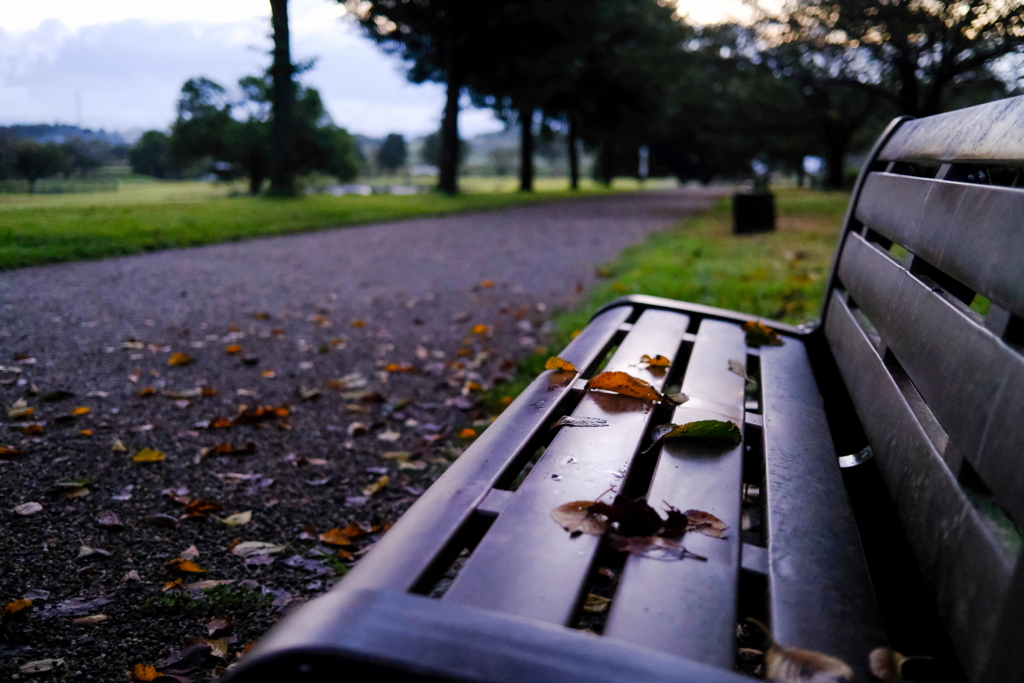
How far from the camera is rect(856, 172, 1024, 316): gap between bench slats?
98 centimetres

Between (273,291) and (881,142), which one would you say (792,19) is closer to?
(273,291)

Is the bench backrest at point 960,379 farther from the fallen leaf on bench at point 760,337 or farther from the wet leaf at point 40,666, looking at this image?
the wet leaf at point 40,666

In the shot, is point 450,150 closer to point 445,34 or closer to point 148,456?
point 445,34

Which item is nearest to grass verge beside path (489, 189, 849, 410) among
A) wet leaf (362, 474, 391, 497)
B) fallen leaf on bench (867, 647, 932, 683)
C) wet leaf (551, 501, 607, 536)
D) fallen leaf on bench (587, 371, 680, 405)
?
wet leaf (362, 474, 391, 497)

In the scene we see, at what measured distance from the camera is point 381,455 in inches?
123

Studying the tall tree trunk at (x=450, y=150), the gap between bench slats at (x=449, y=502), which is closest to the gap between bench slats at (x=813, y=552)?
the gap between bench slats at (x=449, y=502)

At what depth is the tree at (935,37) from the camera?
2.07 metres

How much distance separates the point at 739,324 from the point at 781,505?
163cm

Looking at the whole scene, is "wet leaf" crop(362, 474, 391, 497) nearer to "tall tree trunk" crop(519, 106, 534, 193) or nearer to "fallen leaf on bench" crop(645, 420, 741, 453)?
"fallen leaf on bench" crop(645, 420, 741, 453)

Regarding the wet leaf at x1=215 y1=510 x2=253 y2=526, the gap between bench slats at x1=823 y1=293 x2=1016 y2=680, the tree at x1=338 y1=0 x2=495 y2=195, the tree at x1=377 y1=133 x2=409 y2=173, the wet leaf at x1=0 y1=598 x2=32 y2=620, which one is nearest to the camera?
the gap between bench slats at x1=823 y1=293 x2=1016 y2=680

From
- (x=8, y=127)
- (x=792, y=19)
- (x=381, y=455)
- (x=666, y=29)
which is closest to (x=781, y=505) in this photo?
(x=381, y=455)

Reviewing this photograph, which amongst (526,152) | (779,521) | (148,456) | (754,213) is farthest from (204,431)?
(526,152)

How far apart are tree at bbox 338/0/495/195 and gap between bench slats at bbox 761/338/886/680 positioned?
20.3 metres

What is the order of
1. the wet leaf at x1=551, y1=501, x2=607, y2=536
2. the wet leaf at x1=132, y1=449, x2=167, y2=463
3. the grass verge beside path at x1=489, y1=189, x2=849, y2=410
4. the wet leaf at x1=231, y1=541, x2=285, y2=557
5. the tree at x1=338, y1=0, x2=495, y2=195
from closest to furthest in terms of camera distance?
the wet leaf at x1=551, y1=501, x2=607, y2=536 → the wet leaf at x1=231, y1=541, x2=285, y2=557 → the wet leaf at x1=132, y1=449, x2=167, y2=463 → the grass verge beside path at x1=489, y1=189, x2=849, y2=410 → the tree at x1=338, y1=0, x2=495, y2=195
